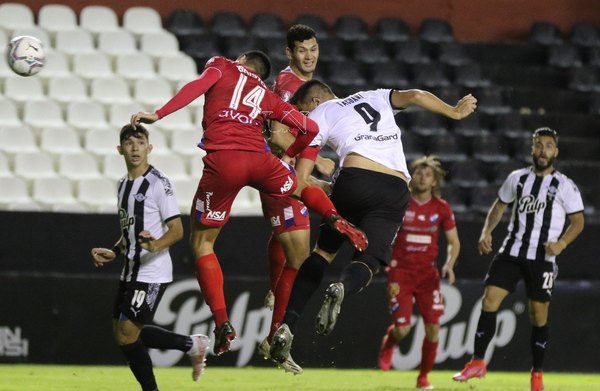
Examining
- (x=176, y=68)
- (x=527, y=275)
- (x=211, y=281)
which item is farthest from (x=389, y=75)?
(x=211, y=281)

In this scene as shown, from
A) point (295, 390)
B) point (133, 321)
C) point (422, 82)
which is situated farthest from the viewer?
point (422, 82)

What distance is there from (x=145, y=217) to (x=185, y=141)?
463 cm

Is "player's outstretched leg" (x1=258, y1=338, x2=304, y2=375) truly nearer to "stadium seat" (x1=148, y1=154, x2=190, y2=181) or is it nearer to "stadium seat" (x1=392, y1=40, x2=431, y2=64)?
"stadium seat" (x1=148, y1=154, x2=190, y2=181)

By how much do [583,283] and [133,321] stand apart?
17.2 ft

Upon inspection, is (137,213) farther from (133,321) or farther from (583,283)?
(583,283)

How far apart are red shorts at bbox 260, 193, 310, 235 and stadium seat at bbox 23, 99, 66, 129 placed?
5.10 metres

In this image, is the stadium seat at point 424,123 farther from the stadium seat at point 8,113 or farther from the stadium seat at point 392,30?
the stadium seat at point 8,113

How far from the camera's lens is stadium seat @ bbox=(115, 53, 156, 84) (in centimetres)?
1319

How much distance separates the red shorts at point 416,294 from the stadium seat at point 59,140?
3.59 meters

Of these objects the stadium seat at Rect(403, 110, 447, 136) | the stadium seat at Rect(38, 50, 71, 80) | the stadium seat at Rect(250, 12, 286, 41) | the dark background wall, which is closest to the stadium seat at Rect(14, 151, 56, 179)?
the stadium seat at Rect(38, 50, 71, 80)

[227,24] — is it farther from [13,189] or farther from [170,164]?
[13,189]

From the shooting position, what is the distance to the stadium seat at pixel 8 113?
12.5 metres

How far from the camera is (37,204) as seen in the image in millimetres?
11852

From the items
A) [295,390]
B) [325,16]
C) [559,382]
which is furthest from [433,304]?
[325,16]
